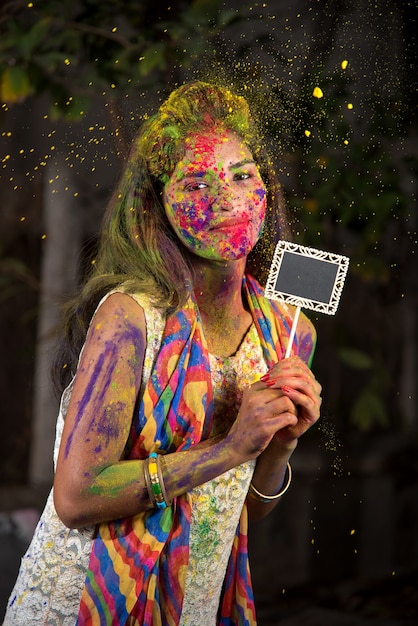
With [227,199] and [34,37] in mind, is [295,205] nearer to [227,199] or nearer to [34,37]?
[227,199]

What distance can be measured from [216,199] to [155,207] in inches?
3.2

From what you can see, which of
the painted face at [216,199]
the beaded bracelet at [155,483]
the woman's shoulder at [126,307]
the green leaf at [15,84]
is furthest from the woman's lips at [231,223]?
the green leaf at [15,84]

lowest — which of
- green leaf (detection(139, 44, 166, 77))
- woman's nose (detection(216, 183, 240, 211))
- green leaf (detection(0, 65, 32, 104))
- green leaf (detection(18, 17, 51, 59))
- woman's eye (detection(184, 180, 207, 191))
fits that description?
woman's nose (detection(216, 183, 240, 211))

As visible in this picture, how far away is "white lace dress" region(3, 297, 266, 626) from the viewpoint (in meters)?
1.03

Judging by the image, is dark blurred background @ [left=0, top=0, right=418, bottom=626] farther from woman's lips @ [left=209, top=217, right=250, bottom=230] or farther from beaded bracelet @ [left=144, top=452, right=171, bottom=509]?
beaded bracelet @ [left=144, top=452, right=171, bottom=509]

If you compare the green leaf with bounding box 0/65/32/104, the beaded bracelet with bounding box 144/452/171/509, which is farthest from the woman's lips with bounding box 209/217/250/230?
the green leaf with bounding box 0/65/32/104

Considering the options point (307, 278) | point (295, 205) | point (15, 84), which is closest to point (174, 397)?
point (307, 278)

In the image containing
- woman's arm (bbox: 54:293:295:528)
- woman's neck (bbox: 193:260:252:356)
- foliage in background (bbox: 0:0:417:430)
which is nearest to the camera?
woman's arm (bbox: 54:293:295:528)

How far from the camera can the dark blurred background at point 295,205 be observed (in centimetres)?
122

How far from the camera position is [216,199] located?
1.02 metres

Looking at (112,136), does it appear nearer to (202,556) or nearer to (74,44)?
(74,44)

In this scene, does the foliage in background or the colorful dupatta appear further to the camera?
the foliage in background

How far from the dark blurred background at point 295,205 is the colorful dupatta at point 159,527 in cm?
26

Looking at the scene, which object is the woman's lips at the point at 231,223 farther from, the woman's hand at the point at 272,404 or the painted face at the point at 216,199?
the woman's hand at the point at 272,404
